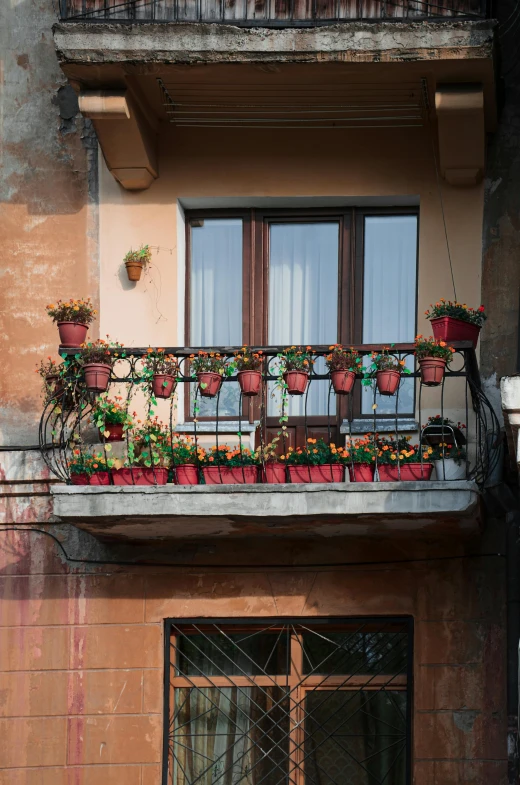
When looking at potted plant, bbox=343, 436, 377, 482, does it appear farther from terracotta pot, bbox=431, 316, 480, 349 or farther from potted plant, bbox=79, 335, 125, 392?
potted plant, bbox=79, 335, 125, 392

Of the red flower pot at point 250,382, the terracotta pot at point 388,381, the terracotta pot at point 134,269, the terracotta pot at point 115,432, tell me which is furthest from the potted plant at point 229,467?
the terracotta pot at point 134,269

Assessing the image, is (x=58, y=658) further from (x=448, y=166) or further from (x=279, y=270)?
(x=448, y=166)

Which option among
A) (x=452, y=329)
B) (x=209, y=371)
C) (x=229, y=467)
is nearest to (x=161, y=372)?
(x=209, y=371)

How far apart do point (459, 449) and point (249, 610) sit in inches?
87.7

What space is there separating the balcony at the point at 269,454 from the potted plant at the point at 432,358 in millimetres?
134

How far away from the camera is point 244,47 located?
12586mm

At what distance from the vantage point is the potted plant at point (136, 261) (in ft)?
44.2

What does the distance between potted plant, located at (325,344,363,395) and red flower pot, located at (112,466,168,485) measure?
1.57m

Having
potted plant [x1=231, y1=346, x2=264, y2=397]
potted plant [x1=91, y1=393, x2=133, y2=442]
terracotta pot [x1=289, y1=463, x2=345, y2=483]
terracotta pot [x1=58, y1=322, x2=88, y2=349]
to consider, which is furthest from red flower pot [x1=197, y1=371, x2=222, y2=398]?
terracotta pot [x1=58, y1=322, x2=88, y2=349]

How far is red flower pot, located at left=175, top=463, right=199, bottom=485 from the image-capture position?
40.2 feet

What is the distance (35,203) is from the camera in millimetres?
13758

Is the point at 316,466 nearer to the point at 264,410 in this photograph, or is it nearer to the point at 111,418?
the point at 264,410

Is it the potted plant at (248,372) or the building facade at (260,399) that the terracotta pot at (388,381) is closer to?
the building facade at (260,399)

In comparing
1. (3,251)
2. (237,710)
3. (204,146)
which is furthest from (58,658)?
(204,146)
